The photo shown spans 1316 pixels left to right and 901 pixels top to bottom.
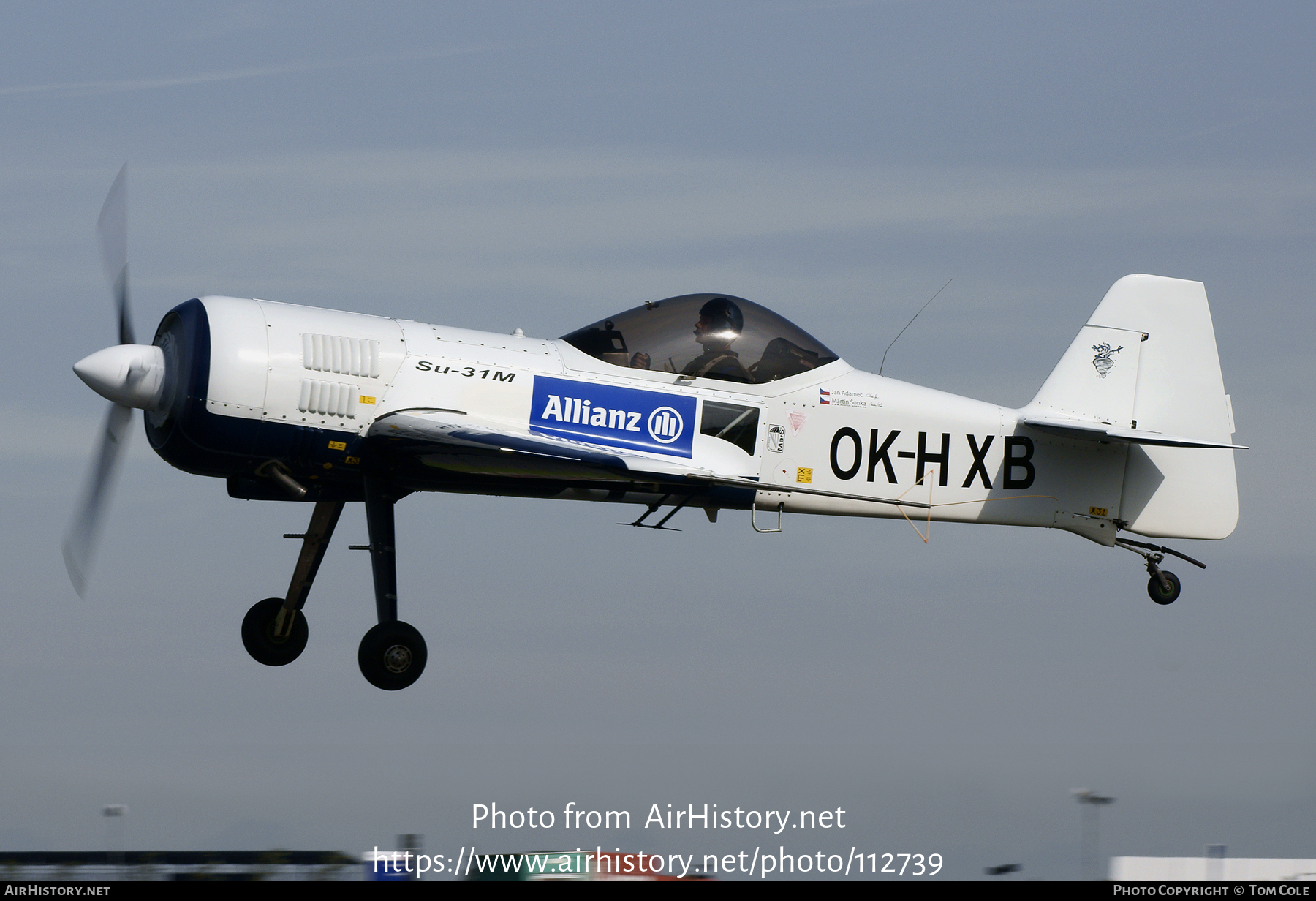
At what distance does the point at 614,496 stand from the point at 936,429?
3.19 metres

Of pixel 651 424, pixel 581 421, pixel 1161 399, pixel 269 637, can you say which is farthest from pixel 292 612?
pixel 1161 399

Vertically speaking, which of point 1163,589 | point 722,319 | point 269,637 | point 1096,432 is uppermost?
point 722,319

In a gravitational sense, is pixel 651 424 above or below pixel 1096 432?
below

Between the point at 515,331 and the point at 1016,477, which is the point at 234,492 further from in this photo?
the point at 1016,477

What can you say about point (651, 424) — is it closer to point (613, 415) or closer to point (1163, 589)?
point (613, 415)

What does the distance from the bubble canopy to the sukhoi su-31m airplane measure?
0.02 meters

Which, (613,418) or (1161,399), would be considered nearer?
(613,418)

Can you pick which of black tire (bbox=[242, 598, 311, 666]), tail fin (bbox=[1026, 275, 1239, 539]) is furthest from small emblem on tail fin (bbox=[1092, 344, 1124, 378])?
black tire (bbox=[242, 598, 311, 666])

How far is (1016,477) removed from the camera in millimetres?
15266

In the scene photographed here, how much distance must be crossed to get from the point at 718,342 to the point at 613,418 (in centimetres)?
129

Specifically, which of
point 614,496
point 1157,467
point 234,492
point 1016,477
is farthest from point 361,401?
point 1157,467

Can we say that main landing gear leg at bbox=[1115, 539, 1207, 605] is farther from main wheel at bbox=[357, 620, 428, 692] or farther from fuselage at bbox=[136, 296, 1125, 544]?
main wheel at bbox=[357, 620, 428, 692]

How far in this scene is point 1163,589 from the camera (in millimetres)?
15828

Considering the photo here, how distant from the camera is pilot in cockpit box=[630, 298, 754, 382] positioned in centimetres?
1435
